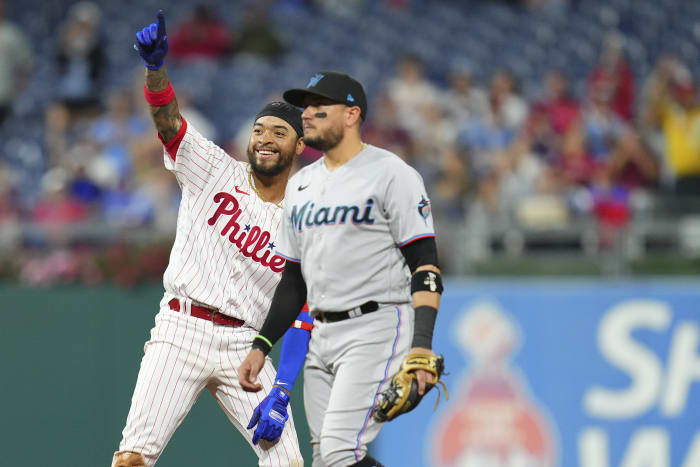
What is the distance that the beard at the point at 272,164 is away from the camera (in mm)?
4836

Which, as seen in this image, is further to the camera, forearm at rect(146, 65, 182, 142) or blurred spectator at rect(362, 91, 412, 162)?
blurred spectator at rect(362, 91, 412, 162)

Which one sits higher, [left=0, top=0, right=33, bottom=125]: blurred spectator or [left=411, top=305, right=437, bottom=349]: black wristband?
[left=0, top=0, right=33, bottom=125]: blurred spectator

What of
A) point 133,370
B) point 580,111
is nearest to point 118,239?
point 133,370

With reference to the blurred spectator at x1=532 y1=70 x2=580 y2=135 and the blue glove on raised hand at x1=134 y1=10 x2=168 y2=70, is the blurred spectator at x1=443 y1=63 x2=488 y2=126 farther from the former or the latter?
the blue glove on raised hand at x1=134 y1=10 x2=168 y2=70

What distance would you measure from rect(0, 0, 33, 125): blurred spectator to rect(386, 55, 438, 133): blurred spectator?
13.2 ft

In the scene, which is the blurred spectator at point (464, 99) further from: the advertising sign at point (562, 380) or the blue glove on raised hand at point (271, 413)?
the blue glove on raised hand at point (271, 413)

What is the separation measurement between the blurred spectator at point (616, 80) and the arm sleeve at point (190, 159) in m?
5.32

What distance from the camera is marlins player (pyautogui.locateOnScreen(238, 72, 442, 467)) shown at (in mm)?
4051

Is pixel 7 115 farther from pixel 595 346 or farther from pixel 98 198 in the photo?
pixel 595 346

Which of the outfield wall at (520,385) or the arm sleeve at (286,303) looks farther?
the outfield wall at (520,385)

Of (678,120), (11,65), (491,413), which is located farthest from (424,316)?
(11,65)

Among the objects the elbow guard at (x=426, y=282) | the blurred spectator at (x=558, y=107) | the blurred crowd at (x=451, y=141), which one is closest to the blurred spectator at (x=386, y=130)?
the blurred crowd at (x=451, y=141)

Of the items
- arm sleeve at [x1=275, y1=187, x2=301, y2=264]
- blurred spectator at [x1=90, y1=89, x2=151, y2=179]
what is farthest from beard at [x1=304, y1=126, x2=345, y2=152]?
blurred spectator at [x1=90, y1=89, x2=151, y2=179]

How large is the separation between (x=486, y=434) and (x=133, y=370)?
2.49m
